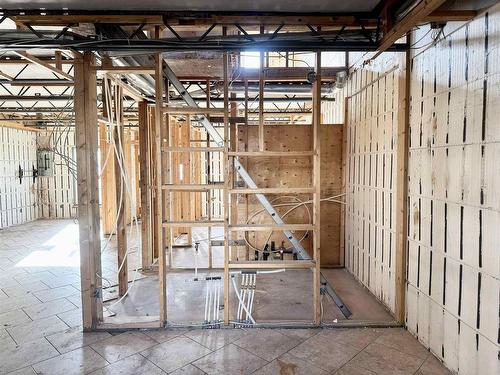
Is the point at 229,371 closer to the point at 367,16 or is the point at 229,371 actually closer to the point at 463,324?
the point at 463,324

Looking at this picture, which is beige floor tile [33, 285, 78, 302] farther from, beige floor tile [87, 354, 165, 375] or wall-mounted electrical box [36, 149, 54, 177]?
wall-mounted electrical box [36, 149, 54, 177]

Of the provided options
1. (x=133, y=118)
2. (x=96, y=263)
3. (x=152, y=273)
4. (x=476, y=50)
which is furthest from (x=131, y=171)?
(x=476, y=50)

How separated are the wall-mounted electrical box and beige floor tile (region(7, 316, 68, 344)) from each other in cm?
965

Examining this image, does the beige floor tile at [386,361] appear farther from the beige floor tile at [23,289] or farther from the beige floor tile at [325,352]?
the beige floor tile at [23,289]

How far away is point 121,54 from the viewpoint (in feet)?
11.8

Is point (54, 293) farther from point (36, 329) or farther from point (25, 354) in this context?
point (25, 354)

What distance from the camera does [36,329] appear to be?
3.82 metres

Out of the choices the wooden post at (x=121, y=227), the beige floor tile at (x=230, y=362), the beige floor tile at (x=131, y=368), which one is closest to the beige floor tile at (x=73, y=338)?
the beige floor tile at (x=131, y=368)

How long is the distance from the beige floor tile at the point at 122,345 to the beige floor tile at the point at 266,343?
3.25 ft

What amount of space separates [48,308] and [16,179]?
8586mm

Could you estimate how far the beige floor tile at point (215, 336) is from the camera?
3457mm

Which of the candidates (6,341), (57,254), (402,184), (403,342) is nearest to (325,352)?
(403,342)

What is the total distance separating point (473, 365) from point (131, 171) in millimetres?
10512

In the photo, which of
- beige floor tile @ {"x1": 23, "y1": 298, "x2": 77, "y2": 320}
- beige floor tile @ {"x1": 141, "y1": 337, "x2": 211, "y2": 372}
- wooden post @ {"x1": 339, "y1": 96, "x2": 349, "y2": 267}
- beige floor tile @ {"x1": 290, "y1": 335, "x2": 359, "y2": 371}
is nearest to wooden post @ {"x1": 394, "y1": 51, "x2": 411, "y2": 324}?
beige floor tile @ {"x1": 290, "y1": 335, "x2": 359, "y2": 371}
